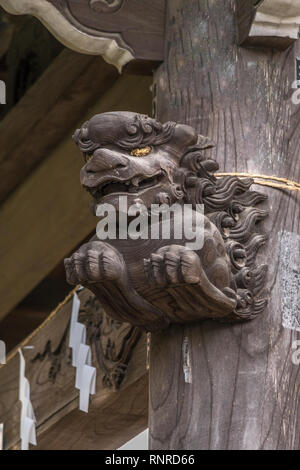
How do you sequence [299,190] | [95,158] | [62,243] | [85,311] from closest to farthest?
[95,158] < [299,190] < [85,311] < [62,243]

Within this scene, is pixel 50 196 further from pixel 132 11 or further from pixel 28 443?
pixel 132 11

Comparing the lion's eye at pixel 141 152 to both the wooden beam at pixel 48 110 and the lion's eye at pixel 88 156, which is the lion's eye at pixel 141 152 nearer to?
the lion's eye at pixel 88 156

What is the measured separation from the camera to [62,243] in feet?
23.0

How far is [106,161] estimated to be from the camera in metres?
4.03

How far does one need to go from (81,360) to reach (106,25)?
6.60ft

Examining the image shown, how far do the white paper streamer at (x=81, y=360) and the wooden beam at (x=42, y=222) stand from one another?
2.32 feet

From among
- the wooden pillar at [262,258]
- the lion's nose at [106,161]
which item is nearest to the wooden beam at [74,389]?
the wooden pillar at [262,258]

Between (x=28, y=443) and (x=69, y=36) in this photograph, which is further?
(x=28, y=443)

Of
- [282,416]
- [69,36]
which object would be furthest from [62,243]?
[282,416]

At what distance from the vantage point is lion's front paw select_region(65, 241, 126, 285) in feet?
13.0

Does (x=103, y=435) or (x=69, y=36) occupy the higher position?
(x=69, y=36)

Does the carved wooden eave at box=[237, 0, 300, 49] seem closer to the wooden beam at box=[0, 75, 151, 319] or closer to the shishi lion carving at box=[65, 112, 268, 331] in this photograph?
the shishi lion carving at box=[65, 112, 268, 331]

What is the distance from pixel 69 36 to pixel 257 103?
597mm

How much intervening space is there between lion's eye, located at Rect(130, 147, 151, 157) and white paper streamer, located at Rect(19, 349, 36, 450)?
2543 mm
